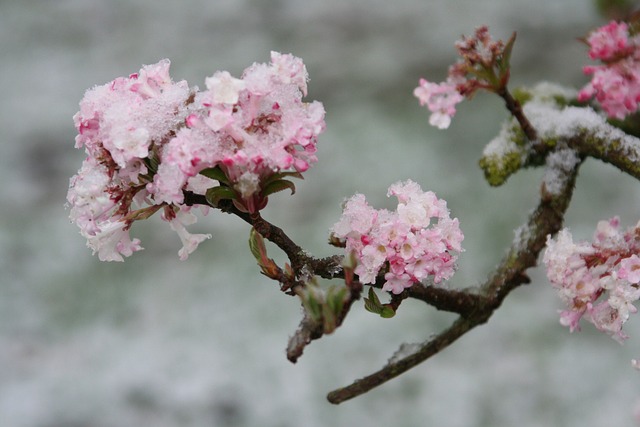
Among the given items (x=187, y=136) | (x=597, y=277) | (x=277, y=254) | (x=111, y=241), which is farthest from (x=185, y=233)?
(x=277, y=254)

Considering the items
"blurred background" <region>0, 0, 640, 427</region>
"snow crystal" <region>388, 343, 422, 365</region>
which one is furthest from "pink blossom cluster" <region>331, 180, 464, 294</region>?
"blurred background" <region>0, 0, 640, 427</region>

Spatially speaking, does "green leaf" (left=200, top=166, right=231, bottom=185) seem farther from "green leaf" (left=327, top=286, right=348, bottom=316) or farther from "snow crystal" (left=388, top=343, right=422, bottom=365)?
"snow crystal" (left=388, top=343, right=422, bottom=365)

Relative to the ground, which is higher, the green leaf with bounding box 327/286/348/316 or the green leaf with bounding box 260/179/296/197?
the green leaf with bounding box 260/179/296/197

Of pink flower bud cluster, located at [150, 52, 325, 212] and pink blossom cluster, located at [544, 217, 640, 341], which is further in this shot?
pink blossom cluster, located at [544, 217, 640, 341]

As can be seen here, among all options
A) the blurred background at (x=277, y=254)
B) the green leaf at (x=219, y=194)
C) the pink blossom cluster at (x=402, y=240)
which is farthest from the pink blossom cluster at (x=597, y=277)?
the blurred background at (x=277, y=254)

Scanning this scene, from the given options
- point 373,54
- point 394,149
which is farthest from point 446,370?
point 373,54

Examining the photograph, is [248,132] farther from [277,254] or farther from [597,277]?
[277,254]

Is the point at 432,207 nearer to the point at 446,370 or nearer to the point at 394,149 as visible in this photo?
the point at 446,370
